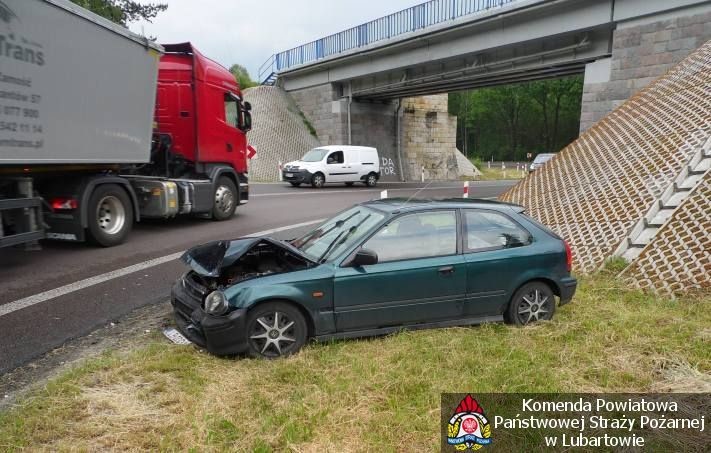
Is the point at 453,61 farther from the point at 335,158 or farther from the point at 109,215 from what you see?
the point at 109,215

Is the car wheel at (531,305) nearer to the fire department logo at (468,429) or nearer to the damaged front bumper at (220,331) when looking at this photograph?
the fire department logo at (468,429)

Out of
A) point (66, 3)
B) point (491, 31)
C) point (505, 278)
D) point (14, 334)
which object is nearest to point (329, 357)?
point (505, 278)

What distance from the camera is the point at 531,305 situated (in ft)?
15.3

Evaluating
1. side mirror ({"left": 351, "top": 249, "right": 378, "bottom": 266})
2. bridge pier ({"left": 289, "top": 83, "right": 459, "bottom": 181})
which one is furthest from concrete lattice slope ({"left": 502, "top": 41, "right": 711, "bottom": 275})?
bridge pier ({"left": 289, "top": 83, "right": 459, "bottom": 181})

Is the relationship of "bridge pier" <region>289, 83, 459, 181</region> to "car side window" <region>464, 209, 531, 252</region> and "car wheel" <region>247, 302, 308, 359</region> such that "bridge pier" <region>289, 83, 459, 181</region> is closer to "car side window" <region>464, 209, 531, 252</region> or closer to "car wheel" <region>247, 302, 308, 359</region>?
"car side window" <region>464, 209, 531, 252</region>

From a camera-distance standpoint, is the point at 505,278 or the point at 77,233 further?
the point at 77,233

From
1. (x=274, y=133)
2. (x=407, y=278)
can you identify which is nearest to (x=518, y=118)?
(x=274, y=133)

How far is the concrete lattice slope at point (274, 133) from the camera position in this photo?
27391 millimetres

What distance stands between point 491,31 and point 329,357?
19320mm

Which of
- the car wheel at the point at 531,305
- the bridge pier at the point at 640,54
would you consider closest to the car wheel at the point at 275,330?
the car wheel at the point at 531,305

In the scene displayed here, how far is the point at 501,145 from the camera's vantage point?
7481 centimetres

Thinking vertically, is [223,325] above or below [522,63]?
below

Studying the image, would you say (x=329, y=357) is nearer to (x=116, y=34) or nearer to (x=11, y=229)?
(x=11, y=229)

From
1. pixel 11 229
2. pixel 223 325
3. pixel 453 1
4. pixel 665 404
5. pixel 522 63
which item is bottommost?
pixel 665 404
